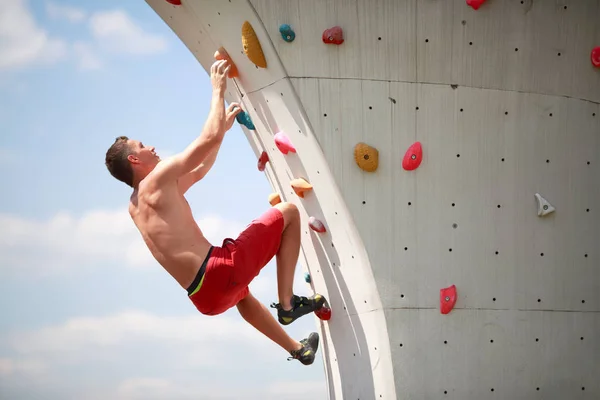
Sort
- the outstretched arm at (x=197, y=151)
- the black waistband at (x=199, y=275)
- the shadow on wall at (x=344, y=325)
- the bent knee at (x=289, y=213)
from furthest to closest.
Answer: the shadow on wall at (x=344, y=325) < the bent knee at (x=289, y=213) < the black waistband at (x=199, y=275) < the outstretched arm at (x=197, y=151)

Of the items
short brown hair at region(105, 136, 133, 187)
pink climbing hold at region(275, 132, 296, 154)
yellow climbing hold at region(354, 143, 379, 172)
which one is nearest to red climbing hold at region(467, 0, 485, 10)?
yellow climbing hold at region(354, 143, 379, 172)

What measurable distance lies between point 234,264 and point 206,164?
0.83m

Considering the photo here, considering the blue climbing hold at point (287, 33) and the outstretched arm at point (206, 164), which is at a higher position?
the blue climbing hold at point (287, 33)

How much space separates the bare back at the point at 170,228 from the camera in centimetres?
590

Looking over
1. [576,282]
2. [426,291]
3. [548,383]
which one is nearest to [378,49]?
[426,291]

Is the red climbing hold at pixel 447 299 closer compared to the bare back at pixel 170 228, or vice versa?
the bare back at pixel 170 228

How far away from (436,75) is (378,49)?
1.43ft

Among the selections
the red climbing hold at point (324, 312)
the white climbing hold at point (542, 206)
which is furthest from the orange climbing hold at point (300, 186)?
the white climbing hold at point (542, 206)

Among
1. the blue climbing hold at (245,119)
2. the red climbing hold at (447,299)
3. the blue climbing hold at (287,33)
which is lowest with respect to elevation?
the red climbing hold at (447,299)

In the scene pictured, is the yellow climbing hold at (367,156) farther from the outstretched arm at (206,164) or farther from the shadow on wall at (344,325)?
the outstretched arm at (206,164)

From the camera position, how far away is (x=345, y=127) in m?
6.19

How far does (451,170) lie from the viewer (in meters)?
6.21

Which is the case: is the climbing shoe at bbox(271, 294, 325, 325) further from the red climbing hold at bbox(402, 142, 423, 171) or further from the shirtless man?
the red climbing hold at bbox(402, 142, 423, 171)

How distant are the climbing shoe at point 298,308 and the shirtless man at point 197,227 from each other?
167 mm
